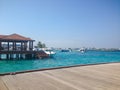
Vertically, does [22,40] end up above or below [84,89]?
above

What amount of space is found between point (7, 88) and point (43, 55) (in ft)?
131

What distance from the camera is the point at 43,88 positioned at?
6.21 meters

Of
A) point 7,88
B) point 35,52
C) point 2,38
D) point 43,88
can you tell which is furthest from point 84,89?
point 35,52

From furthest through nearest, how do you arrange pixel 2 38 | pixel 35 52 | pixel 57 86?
1. pixel 35 52
2. pixel 2 38
3. pixel 57 86

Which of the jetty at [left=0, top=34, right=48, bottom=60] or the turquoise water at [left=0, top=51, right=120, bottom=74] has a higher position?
the jetty at [left=0, top=34, right=48, bottom=60]

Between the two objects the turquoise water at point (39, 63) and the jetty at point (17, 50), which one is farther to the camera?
the jetty at point (17, 50)

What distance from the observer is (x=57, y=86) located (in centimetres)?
652

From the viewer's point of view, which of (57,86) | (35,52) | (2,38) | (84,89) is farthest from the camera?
(35,52)

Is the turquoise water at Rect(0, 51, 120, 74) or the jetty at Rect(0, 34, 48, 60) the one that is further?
the jetty at Rect(0, 34, 48, 60)

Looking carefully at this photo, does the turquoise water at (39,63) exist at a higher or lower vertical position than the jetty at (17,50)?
lower

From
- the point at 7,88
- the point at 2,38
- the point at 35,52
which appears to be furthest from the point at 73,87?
the point at 35,52

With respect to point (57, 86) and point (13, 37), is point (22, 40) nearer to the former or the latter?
point (13, 37)

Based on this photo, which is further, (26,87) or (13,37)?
(13,37)

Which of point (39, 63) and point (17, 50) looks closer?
point (39, 63)
